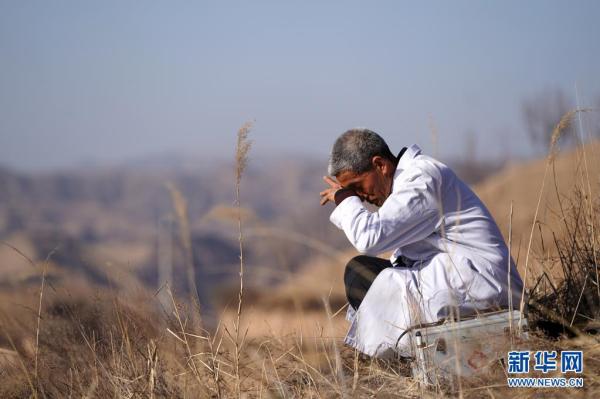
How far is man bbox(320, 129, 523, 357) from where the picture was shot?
337cm

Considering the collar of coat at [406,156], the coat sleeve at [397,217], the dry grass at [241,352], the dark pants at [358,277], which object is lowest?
the dry grass at [241,352]

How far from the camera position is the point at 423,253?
11.9 ft

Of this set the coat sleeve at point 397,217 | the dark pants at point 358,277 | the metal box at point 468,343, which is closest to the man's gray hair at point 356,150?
the coat sleeve at point 397,217

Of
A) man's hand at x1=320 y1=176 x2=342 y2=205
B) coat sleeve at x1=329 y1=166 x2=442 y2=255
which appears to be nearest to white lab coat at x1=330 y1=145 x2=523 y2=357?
coat sleeve at x1=329 y1=166 x2=442 y2=255

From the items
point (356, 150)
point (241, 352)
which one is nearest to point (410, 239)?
point (356, 150)

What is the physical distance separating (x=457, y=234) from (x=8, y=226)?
81.4 meters

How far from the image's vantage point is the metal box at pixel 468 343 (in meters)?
3.11

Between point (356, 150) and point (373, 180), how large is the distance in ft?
0.58

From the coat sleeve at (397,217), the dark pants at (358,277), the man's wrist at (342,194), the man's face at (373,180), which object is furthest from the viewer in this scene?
the dark pants at (358,277)

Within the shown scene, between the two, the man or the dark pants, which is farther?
the dark pants

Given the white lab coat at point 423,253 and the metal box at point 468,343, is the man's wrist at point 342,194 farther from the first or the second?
the metal box at point 468,343

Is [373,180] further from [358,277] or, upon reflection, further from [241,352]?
[241,352]

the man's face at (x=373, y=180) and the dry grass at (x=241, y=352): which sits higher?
the man's face at (x=373, y=180)

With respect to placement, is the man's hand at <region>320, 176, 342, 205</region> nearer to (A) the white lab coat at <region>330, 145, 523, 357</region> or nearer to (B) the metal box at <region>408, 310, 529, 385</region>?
(A) the white lab coat at <region>330, 145, 523, 357</region>
